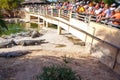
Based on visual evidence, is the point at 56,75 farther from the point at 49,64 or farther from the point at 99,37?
the point at 99,37

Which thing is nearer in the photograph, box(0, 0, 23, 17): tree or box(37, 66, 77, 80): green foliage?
box(37, 66, 77, 80): green foliage

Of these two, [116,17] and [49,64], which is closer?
[116,17]

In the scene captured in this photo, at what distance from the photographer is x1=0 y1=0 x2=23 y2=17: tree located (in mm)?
47062

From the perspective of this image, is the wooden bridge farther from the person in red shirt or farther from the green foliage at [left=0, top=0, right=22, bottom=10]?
the green foliage at [left=0, top=0, right=22, bottom=10]

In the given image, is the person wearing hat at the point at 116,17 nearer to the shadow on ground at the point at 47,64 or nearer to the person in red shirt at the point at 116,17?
the person in red shirt at the point at 116,17

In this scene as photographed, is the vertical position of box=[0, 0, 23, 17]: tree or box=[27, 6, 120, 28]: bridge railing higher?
box=[27, 6, 120, 28]: bridge railing

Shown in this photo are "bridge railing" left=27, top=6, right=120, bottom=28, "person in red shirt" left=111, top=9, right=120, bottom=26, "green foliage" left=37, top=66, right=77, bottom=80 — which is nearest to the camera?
"green foliage" left=37, top=66, right=77, bottom=80

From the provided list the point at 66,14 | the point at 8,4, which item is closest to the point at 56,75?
the point at 66,14

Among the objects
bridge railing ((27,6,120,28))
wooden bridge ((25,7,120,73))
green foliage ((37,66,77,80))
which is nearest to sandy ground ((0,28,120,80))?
wooden bridge ((25,7,120,73))

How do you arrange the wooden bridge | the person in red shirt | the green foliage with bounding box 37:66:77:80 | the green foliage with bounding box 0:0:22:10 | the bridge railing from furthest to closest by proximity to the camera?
the green foliage with bounding box 0:0:22:10 → the bridge railing → the wooden bridge → the person in red shirt → the green foliage with bounding box 37:66:77:80

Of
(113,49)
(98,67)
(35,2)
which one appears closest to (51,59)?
(98,67)

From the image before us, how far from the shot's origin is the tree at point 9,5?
154 ft

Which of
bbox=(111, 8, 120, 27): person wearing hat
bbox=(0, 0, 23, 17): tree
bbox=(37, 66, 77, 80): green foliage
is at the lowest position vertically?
bbox=(0, 0, 23, 17): tree

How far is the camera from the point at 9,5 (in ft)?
157
